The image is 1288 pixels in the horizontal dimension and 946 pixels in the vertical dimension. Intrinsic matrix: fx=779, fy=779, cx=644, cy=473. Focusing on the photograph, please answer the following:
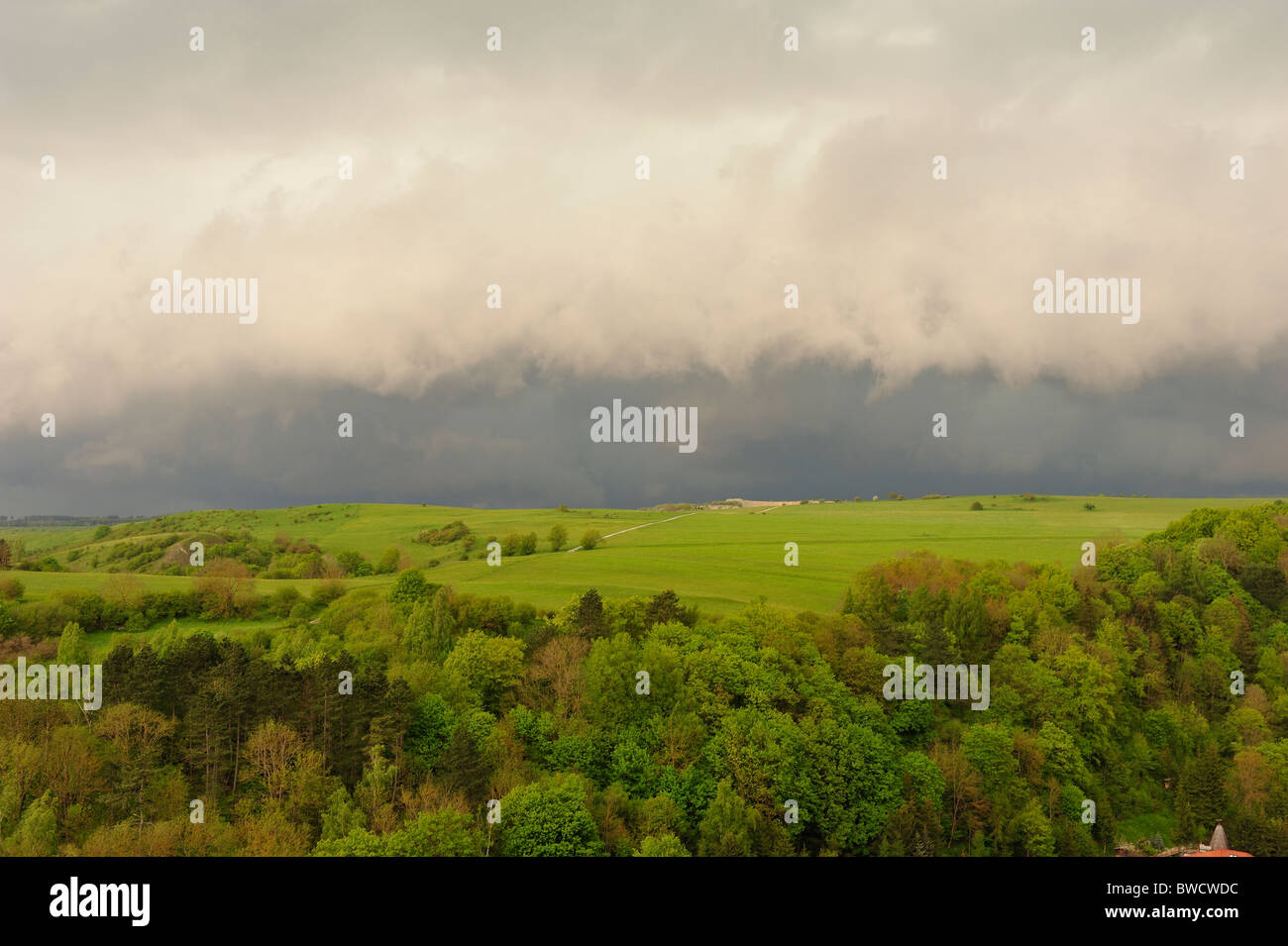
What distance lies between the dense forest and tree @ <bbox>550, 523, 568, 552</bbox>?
47652 millimetres

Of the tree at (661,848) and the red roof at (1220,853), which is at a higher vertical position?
the tree at (661,848)

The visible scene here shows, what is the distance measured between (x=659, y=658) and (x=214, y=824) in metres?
36.4

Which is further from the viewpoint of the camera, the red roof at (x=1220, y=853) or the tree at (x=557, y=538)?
the tree at (x=557, y=538)

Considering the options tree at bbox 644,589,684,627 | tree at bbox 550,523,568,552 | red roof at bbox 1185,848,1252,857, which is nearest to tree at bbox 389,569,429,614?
tree at bbox 644,589,684,627

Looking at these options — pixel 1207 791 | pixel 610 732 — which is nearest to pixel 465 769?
pixel 610 732

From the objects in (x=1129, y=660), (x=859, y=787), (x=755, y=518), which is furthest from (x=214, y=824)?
(x=755, y=518)

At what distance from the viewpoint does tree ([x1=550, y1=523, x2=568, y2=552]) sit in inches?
5595

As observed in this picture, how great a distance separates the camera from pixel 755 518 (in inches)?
7367

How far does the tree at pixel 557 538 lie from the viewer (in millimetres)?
142125

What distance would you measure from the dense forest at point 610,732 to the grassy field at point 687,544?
657 inches

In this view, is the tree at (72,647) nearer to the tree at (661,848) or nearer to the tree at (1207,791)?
the tree at (661,848)

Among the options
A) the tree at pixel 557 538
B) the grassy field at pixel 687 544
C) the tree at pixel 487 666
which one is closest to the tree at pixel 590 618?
the tree at pixel 487 666

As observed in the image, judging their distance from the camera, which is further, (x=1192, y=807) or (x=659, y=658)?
(x=1192, y=807)

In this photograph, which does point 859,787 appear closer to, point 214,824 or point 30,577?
point 214,824
